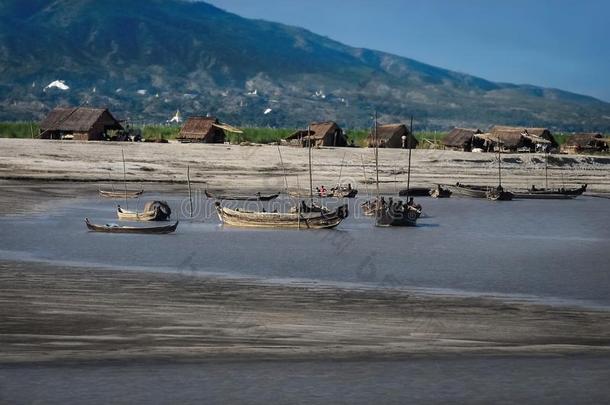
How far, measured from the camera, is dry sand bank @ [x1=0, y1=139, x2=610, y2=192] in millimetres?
54250

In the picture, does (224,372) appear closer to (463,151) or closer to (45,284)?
(45,284)

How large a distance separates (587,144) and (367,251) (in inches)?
Result: 2564

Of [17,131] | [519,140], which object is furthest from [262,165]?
[519,140]

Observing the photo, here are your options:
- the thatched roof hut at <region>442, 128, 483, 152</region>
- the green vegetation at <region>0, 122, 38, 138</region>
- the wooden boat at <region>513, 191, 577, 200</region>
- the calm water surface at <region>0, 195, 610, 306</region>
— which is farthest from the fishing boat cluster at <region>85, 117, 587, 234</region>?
the thatched roof hut at <region>442, 128, 483, 152</region>

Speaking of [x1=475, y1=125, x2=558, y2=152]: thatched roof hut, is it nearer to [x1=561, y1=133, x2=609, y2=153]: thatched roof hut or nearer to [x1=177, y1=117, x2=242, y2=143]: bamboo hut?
[x1=561, y1=133, x2=609, y2=153]: thatched roof hut

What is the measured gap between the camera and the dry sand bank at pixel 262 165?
54250 mm

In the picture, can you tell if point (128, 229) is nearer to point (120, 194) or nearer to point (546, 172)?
point (120, 194)

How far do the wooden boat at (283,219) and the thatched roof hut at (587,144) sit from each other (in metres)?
59.3

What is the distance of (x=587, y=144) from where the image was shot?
91.9 meters

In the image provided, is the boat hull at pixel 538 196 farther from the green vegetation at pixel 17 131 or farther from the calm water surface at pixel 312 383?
the calm water surface at pixel 312 383

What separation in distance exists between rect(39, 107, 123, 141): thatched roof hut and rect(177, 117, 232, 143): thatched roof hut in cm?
582

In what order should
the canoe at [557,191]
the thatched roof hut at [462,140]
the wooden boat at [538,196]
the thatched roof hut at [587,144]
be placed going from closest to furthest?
the wooden boat at [538,196]
the canoe at [557,191]
the thatched roof hut at [462,140]
the thatched roof hut at [587,144]

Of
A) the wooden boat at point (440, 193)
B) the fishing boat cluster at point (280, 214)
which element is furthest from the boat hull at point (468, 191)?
A: the fishing boat cluster at point (280, 214)

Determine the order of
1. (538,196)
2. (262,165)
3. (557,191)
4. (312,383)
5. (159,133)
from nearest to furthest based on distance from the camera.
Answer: (312,383)
(538,196)
(557,191)
(262,165)
(159,133)
